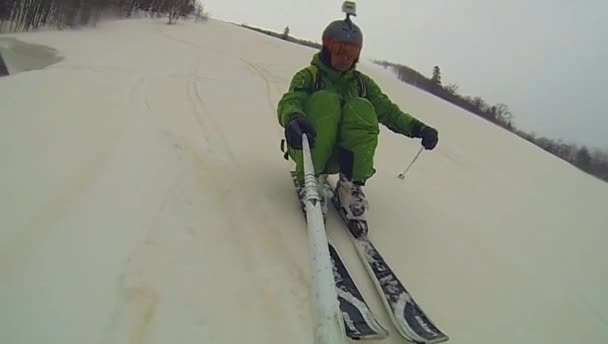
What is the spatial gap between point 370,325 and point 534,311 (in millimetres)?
1017

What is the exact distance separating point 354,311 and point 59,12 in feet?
53.0

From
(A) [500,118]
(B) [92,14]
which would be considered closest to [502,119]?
(A) [500,118]

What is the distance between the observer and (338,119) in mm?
2625

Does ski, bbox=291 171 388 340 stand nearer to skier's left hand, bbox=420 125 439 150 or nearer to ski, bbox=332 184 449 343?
ski, bbox=332 184 449 343

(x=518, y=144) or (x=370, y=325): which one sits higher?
(x=518, y=144)

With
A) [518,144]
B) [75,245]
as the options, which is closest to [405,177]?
[75,245]

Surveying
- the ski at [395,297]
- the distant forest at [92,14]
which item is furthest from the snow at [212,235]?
the distant forest at [92,14]

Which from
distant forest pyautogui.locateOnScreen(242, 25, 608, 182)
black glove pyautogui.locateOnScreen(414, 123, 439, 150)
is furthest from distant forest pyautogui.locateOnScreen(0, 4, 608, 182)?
black glove pyautogui.locateOnScreen(414, 123, 439, 150)

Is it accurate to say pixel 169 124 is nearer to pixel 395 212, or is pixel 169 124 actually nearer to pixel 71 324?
pixel 395 212


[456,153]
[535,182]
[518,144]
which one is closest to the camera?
[535,182]

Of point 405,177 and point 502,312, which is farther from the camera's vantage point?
point 405,177

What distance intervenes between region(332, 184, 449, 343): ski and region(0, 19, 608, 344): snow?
2.0 inches

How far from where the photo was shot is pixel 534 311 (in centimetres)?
229

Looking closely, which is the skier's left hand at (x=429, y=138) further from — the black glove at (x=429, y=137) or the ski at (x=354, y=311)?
the ski at (x=354, y=311)
